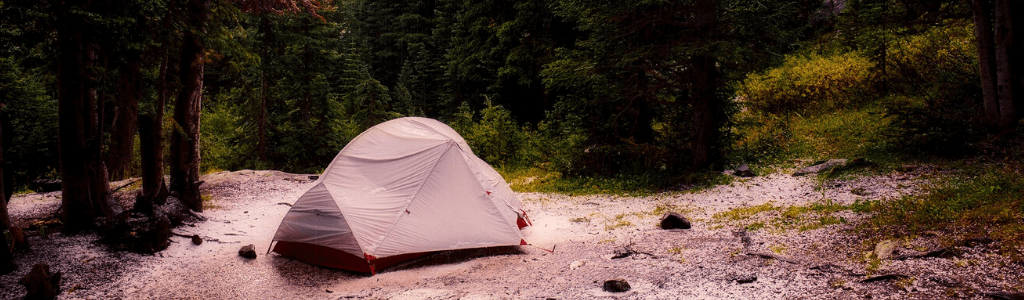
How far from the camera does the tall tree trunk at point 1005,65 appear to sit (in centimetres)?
945

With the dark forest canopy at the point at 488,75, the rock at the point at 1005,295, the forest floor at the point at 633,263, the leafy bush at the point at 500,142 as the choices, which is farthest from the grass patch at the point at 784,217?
the leafy bush at the point at 500,142

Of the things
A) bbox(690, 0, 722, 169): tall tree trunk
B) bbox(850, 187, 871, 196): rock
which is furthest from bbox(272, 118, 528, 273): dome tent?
bbox(850, 187, 871, 196): rock

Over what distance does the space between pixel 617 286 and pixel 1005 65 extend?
8.87m

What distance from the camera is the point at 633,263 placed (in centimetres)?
680

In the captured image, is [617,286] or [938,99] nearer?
[617,286]

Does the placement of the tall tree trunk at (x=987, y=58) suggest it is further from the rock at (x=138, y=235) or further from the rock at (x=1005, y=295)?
the rock at (x=138, y=235)

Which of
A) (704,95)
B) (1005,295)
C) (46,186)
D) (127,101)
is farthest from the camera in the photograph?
(46,186)

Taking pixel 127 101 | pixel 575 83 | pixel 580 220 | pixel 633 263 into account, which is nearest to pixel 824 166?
pixel 580 220

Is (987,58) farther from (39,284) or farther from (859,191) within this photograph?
(39,284)

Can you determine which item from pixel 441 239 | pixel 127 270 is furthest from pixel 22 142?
pixel 441 239

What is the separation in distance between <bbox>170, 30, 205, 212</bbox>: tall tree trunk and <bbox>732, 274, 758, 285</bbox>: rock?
9429mm

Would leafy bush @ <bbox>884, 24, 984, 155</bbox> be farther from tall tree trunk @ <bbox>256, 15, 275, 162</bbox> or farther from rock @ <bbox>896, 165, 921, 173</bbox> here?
tall tree trunk @ <bbox>256, 15, 275, 162</bbox>

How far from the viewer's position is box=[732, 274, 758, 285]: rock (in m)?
5.67

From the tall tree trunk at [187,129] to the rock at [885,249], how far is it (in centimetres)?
1074
